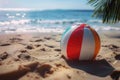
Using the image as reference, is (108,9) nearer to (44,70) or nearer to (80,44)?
(44,70)

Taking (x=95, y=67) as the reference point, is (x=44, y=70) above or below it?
above

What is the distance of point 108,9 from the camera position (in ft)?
7.42

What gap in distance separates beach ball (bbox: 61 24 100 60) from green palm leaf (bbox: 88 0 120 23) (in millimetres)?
2801

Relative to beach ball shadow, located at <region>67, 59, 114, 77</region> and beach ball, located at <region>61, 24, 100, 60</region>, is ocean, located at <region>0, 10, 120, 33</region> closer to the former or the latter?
beach ball, located at <region>61, 24, 100, 60</region>

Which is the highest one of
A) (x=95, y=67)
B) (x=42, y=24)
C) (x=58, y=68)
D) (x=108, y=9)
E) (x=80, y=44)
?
(x=108, y=9)

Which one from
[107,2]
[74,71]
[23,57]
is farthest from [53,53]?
[107,2]

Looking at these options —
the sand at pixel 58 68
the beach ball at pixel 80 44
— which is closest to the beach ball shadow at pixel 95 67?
the sand at pixel 58 68

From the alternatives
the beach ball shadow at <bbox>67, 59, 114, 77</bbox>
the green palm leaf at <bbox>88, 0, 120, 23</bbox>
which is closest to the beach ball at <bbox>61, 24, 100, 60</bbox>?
the beach ball shadow at <bbox>67, 59, 114, 77</bbox>

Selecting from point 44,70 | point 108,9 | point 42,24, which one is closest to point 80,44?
point 44,70

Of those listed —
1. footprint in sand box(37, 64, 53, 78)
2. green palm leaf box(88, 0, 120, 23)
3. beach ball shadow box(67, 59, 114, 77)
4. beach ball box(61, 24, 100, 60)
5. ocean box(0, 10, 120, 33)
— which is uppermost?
green palm leaf box(88, 0, 120, 23)

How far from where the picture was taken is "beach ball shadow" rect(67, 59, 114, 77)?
4.70 meters

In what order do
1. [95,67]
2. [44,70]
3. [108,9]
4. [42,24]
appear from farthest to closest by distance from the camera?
1. [42,24]
2. [95,67]
3. [44,70]
4. [108,9]

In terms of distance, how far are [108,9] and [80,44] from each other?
2875mm

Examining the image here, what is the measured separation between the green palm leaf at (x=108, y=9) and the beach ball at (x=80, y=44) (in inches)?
110
